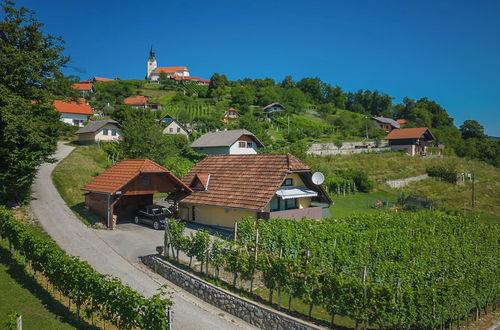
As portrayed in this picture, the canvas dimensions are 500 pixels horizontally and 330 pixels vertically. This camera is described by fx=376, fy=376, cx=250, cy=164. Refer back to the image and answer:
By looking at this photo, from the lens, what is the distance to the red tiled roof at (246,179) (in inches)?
1035

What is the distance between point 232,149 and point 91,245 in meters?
36.0

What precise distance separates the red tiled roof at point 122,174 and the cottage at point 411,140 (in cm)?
6856

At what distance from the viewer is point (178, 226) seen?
786 inches

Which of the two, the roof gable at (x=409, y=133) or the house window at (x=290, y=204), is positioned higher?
the roof gable at (x=409, y=133)

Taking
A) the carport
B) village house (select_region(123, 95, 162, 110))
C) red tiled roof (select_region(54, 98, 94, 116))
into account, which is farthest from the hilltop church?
the carport

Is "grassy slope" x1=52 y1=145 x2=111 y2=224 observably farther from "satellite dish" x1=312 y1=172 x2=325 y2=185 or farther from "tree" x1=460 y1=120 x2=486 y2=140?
"tree" x1=460 y1=120 x2=486 y2=140


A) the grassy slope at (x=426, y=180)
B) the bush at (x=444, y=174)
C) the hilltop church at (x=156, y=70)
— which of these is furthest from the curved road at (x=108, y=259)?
the hilltop church at (x=156, y=70)

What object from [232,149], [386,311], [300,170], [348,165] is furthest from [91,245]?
[348,165]

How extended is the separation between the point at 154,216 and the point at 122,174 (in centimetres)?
406

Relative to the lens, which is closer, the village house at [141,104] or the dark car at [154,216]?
the dark car at [154,216]

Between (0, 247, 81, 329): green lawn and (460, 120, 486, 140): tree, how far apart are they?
13415 cm

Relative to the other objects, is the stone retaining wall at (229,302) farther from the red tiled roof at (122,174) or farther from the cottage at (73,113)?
the cottage at (73,113)

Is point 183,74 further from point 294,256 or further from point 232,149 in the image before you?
point 294,256

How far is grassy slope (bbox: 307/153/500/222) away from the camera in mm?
47156
